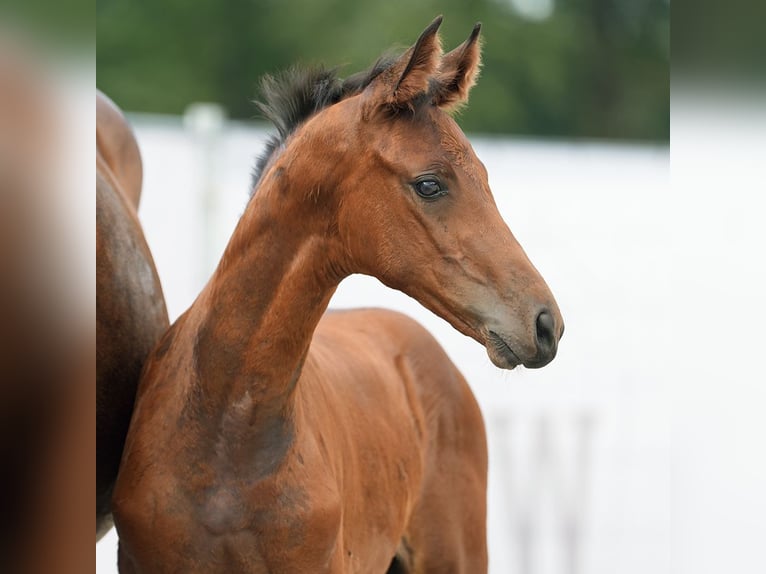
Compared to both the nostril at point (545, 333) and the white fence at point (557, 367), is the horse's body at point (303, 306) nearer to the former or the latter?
the nostril at point (545, 333)

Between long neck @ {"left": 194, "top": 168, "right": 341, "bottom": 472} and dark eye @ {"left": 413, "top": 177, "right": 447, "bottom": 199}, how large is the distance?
0.69 feet

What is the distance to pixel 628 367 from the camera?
17.9 feet

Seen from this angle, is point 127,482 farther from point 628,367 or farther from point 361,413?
point 628,367

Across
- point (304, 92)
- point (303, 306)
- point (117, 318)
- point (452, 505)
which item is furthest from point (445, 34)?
point (303, 306)

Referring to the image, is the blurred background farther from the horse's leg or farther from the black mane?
the black mane

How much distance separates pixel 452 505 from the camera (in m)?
3.08

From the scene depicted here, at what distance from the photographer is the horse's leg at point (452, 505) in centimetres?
303

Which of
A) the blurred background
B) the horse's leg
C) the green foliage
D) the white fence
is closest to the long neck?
the horse's leg

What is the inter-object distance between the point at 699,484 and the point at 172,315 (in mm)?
4506

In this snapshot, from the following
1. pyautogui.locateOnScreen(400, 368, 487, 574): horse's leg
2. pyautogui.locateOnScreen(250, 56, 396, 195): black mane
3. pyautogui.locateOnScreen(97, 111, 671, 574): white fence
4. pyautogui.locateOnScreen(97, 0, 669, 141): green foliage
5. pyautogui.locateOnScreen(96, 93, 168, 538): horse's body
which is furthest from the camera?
pyautogui.locateOnScreen(97, 0, 669, 141): green foliage

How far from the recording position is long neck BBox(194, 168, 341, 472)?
2.00 metres

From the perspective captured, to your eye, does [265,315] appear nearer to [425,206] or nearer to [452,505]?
[425,206]

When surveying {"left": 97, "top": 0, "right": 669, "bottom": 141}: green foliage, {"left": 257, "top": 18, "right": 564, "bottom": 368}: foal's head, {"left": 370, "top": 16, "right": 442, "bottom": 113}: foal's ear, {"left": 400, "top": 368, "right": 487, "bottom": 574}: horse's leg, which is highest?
{"left": 97, "top": 0, "right": 669, "bottom": 141}: green foliage

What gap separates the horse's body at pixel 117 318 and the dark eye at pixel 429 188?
878 mm
